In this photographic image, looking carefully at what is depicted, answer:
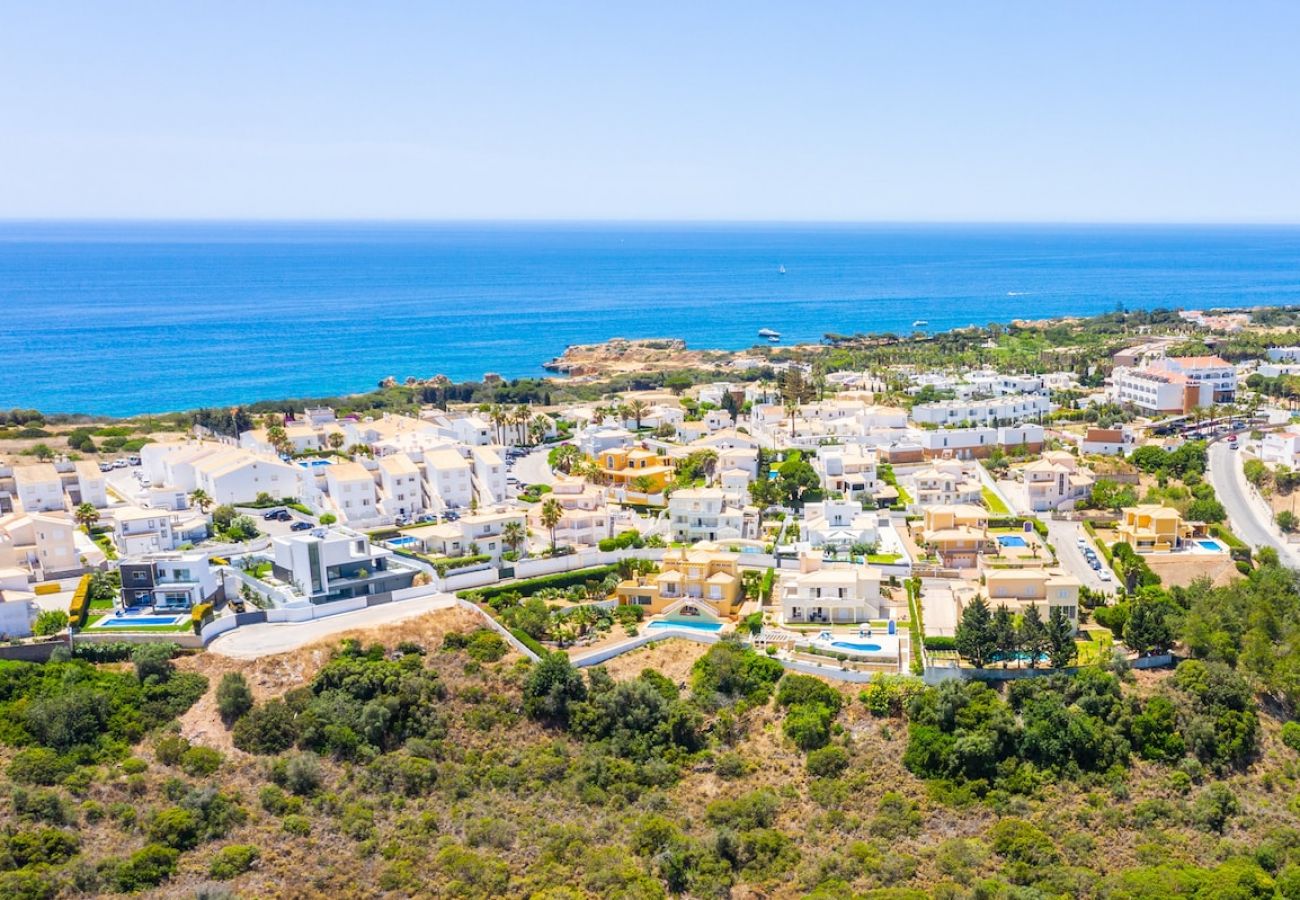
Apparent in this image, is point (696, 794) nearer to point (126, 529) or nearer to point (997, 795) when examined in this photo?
point (997, 795)

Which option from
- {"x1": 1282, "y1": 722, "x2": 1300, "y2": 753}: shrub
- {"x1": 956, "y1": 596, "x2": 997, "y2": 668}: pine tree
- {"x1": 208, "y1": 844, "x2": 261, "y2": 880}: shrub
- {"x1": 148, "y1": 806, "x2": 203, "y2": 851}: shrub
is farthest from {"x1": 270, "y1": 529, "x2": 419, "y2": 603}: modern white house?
{"x1": 1282, "y1": 722, "x2": 1300, "y2": 753}: shrub

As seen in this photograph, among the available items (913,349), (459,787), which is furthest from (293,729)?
(913,349)

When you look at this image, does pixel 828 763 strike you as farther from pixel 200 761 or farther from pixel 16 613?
pixel 16 613

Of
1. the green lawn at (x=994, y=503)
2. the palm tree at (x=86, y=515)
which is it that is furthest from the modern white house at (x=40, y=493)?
the green lawn at (x=994, y=503)

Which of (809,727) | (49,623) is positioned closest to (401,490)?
(49,623)

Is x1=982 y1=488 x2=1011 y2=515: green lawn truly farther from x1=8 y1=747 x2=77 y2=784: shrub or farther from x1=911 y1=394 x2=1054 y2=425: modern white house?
x1=8 y1=747 x2=77 y2=784: shrub

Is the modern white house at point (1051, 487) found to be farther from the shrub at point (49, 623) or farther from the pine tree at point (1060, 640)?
the shrub at point (49, 623)

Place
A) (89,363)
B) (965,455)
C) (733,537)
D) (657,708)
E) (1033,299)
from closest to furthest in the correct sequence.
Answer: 1. (657,708)
2. (733,537)
3. (965,455)
4. (89,363)
5. (1033,299)
